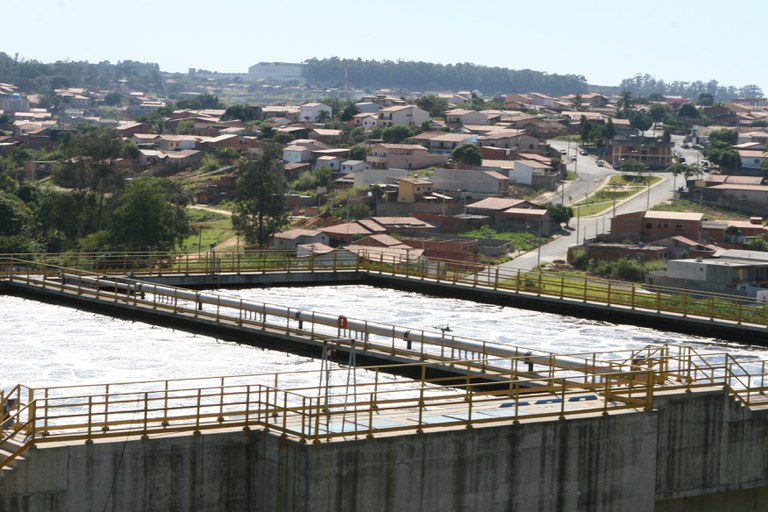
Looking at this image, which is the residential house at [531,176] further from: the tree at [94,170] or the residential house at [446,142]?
the tree at [94,170]

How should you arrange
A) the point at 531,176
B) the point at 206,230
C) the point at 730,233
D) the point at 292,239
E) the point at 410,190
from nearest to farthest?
the point at 292,239, the point at 730,233, the point at 206,230, the point at 410,190, the point at 531,176

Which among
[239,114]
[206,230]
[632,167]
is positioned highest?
[239,114]

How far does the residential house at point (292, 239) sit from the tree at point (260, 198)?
54 cm

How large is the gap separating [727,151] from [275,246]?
68.2 metres

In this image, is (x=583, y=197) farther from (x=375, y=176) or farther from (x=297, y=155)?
(x=297, y=155)

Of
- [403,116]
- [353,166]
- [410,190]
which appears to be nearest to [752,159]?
[353,166]

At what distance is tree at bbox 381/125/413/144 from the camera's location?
151 m

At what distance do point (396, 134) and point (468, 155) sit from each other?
73.9 feet

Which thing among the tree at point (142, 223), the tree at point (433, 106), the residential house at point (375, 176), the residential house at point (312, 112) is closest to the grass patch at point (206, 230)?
the tree at point (142, 223)

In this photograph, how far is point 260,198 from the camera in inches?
3452

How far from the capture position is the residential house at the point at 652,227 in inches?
3856

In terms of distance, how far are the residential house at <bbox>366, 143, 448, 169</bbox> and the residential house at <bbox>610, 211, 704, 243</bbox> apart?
118 feet

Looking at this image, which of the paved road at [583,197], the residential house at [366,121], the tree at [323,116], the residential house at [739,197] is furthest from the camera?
the tree at [323,116]

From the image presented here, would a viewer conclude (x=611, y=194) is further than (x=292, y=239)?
Yes
